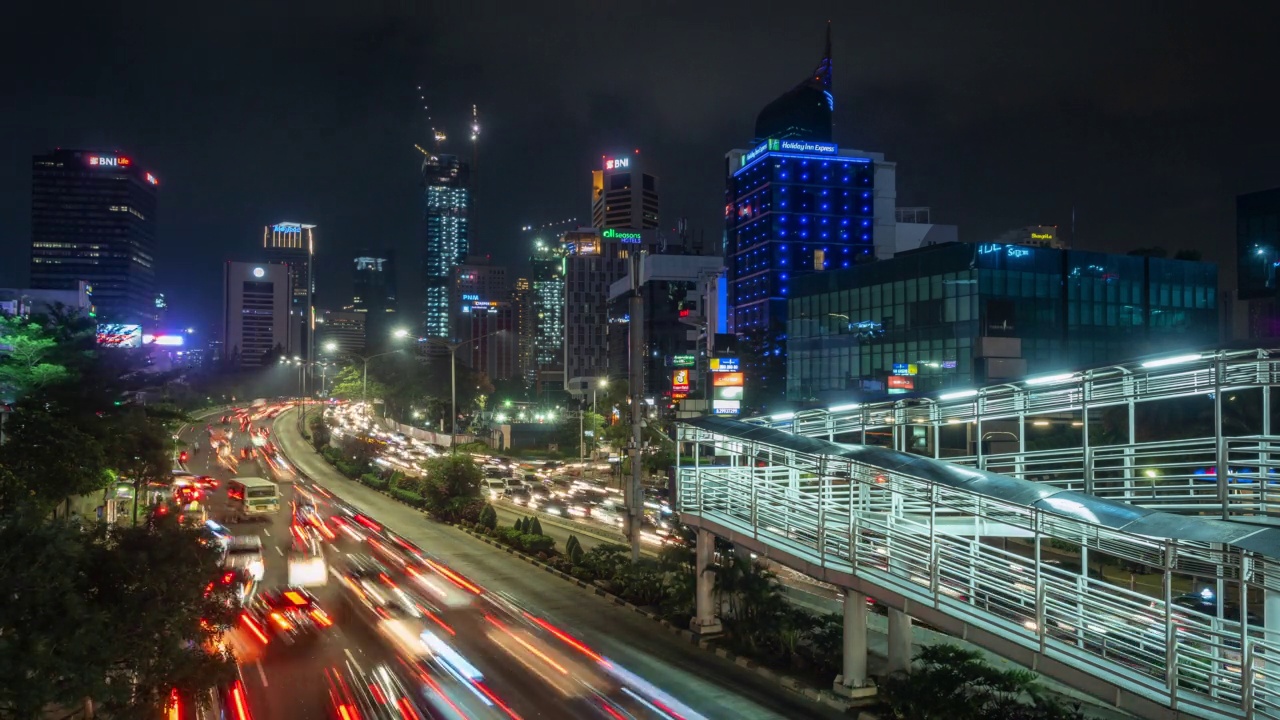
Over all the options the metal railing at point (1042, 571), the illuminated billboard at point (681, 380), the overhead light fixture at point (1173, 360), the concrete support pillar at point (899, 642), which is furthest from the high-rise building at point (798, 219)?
the overhead light fixture at point (1173, 360)

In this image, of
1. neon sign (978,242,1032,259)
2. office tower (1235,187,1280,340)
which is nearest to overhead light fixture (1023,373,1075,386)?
neon sign (978,242,1032,259)

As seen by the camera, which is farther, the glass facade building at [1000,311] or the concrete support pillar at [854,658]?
the glass facade building at [1000,311]

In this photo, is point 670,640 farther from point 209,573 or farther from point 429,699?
point 209,573

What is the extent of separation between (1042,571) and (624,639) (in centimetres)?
1222

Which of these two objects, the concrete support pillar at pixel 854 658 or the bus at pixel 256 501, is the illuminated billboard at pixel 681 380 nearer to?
the bus at pixel 256 501

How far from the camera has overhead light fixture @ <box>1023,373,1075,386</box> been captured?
59.6ft

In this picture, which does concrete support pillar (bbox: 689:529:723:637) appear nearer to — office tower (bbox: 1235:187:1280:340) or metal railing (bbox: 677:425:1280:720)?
metal railing (bbox: 677:425:1280:720)

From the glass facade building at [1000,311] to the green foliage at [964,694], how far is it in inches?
2095

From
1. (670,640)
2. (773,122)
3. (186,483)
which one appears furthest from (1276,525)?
(773,122)

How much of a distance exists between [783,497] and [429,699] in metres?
8.90

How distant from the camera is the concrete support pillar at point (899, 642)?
60.7ft

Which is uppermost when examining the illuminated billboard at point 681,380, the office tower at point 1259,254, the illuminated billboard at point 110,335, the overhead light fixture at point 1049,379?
the office tower at point 1259,254

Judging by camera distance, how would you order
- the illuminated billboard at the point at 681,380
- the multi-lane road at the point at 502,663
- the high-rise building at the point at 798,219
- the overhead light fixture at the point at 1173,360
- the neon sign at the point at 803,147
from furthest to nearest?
the neon sign at the point at 803,147, the high-rise building at the point at 798,219, the illuminated billboard at the point at 681,380, the multi-lane road at the point at 502,663, the overhead light fixture at the point at 1173,360

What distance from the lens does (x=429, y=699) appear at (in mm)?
18375
